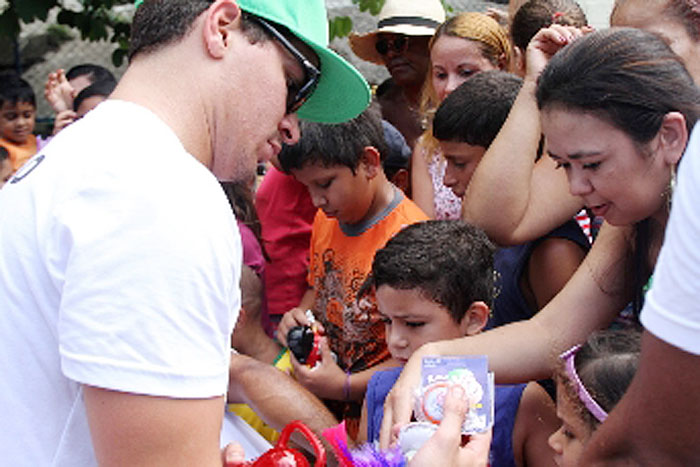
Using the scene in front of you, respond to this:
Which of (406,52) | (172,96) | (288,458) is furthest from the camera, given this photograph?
(406,52)

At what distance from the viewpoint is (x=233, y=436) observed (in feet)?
8.63

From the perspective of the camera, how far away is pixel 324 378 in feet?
9.79

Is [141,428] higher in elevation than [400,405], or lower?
higher

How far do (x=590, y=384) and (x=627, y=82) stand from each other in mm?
744

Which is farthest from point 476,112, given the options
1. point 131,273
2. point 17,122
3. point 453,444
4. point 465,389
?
point 17,122

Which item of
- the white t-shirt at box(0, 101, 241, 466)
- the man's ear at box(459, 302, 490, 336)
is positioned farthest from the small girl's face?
the white t-shirt at box(0, 101, 241, 466)

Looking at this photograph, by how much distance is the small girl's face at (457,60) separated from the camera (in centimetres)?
371

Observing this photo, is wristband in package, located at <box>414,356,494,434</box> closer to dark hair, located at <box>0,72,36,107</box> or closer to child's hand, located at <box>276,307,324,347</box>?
child's hand, located at <box>276,307,324,347</box>

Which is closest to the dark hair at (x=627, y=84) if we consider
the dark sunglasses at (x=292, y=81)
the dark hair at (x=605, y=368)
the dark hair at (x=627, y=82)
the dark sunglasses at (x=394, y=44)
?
the dark hair at (x=627, y=82)

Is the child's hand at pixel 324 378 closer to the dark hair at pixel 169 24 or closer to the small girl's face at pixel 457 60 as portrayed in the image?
the small girl's face at pixel 457 60

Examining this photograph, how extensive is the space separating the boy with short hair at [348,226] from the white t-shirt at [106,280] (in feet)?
6.04

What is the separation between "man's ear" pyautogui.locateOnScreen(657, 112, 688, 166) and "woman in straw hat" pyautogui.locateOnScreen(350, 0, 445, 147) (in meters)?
2.58

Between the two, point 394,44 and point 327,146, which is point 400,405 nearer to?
point 327,146

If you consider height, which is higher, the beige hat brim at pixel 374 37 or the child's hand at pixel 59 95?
the beige hat brim at pixel 374 37
